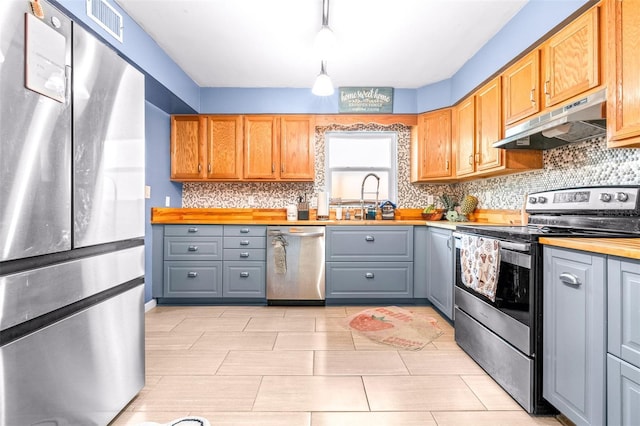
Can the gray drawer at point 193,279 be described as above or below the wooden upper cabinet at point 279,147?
below

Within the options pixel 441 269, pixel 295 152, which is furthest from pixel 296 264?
pixel 441 269

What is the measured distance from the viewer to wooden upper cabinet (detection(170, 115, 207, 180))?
3.83 metres

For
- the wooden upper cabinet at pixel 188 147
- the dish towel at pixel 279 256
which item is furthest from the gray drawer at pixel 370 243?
the wooden upper cabinet at pixel 188 147

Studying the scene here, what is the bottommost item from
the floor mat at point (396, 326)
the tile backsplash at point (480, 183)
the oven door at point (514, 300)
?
the floor mat at point (396, 326)

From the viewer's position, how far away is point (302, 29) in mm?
2641

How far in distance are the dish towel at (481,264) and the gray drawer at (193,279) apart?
7.83 ft

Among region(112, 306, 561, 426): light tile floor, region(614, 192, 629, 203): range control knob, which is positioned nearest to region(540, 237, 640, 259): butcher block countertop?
region(614, 192, 629, 203): range control knob

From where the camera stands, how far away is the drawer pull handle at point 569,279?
140 centimetres

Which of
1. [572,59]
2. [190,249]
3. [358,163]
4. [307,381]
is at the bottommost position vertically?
[307,381]

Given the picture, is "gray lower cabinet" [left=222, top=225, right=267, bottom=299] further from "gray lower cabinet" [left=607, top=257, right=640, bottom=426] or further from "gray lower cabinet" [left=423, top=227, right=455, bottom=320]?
"gray lower cabinet" [left=607, top=257, right=640, bottom=426]

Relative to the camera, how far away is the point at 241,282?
3.48m

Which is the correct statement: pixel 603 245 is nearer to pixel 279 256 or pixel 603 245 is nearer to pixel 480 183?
pixel 480 183

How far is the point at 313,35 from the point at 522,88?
1.66 meters

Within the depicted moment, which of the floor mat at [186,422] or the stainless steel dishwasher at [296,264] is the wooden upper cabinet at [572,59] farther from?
the floor mat at [186,422]
